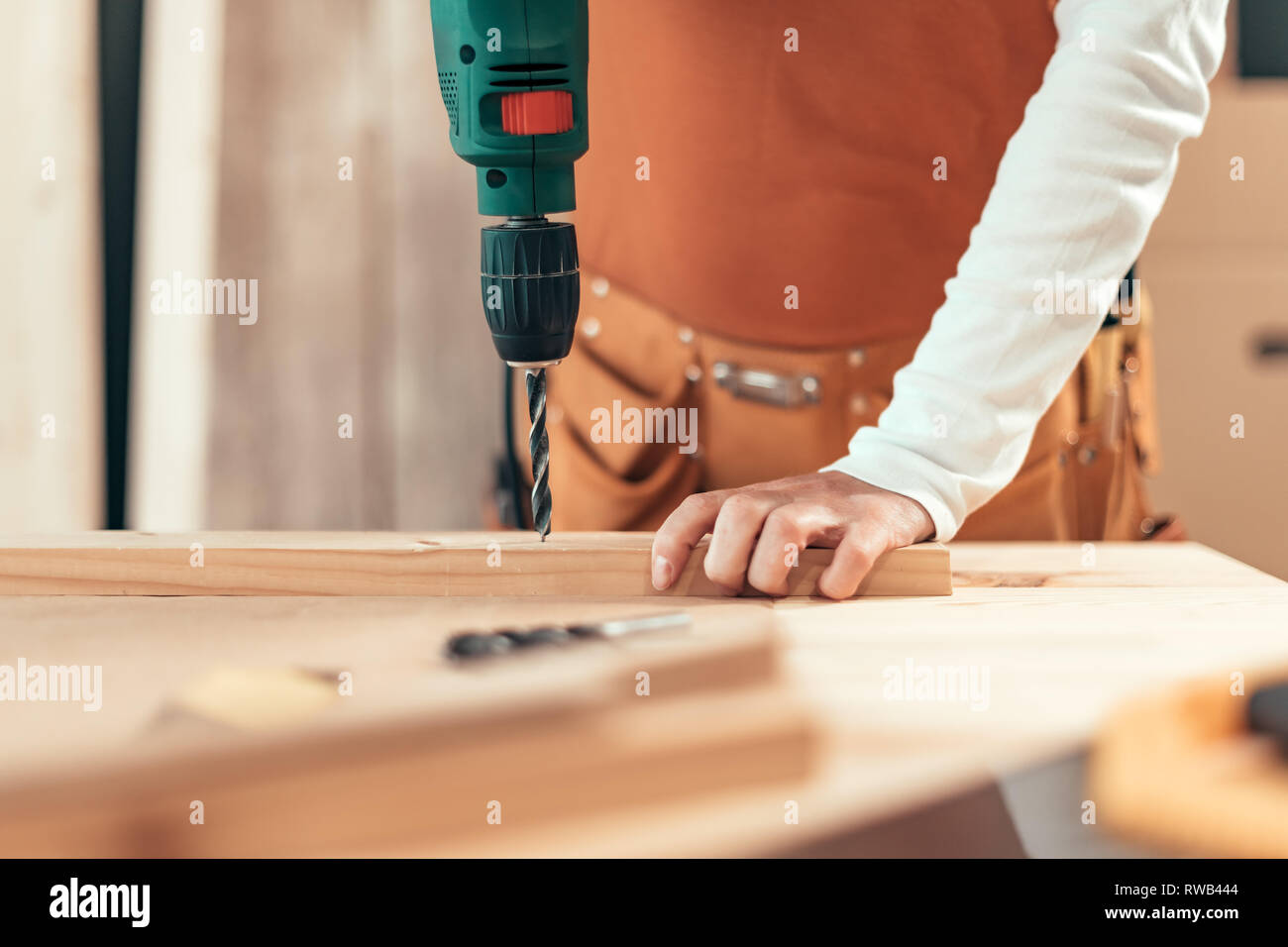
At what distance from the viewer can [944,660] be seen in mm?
546

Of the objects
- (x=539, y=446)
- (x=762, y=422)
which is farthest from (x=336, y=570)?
(x=762, y=422)

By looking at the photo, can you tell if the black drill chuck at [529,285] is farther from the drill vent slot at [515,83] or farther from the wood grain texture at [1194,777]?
the wood grain texture at [1194,777]

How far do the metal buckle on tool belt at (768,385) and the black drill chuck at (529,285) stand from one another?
42 cm

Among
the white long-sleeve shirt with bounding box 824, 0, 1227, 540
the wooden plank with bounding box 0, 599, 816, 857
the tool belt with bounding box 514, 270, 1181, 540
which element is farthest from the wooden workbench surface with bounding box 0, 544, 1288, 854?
the tool belt with bounding box 514, 270, 1181, 540

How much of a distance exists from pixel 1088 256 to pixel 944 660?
14.3 inches

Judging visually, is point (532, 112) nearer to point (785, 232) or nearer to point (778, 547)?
point (778, 547)

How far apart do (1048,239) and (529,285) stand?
0.38 meters

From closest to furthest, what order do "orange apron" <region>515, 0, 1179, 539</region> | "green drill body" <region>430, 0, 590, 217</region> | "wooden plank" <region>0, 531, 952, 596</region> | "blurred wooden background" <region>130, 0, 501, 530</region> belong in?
"green drill body" <region>430, 0, 590, 217</region> → "wooden plank" <region>0, 531, 952, 596</region> → "orange apron" <region>515, 0, 1179, 539</region> → "blurred wooden background" <region>130, 0, 501, 530</region>

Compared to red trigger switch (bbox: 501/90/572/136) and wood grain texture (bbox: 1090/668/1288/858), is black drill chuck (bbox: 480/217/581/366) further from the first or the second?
wood grain texture (bbox: 1090/668/1288/858)

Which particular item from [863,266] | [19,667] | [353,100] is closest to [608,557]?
[19,667]

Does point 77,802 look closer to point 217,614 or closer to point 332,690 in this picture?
point 332,690

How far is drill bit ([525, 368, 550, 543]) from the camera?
691mm

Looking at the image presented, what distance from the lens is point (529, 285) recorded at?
642mm

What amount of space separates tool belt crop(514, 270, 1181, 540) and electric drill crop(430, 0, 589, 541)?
416mm
